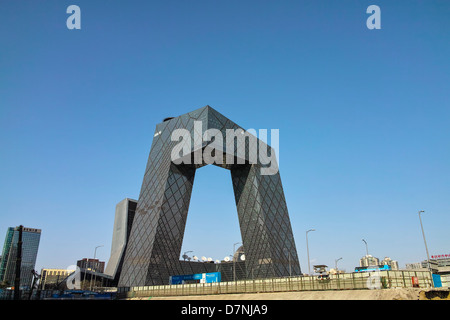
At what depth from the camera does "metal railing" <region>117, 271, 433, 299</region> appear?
1287 inches

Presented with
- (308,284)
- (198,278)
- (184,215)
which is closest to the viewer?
(308,284)

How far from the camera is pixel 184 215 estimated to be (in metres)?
74.6

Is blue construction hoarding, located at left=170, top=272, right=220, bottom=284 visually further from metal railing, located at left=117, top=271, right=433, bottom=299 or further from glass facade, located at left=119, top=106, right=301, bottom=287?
metal railing, located at left=117, top=271, right=433, bottom=299

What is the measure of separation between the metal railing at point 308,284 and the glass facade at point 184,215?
793 cm

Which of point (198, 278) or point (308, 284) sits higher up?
point (198, 278)

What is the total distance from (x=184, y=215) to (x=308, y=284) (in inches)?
1535

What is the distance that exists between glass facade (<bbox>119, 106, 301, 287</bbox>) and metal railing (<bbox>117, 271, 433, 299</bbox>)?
A: 26.0 ft

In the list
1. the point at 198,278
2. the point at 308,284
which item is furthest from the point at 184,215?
the point at 308,284

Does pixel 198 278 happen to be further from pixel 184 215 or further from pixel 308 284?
pixel 308 284

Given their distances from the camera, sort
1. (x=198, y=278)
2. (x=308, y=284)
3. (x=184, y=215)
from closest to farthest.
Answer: (x=308, y=284) < (x=198, y=278) < (x=184, y=215)

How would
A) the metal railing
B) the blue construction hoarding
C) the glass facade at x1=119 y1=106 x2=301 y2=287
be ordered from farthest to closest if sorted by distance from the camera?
the glass facade at x1=119 y1=106 x2=301 y2=287, the blue construction hoarding, the metal railing

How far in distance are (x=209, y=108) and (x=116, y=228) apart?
67.8 metres

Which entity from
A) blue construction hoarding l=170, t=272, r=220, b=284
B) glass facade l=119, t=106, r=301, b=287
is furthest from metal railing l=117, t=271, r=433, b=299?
blue construction hoarding l=170, t=272, r=220, b=284

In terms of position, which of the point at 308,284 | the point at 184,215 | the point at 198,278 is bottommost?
the point at 308,284
